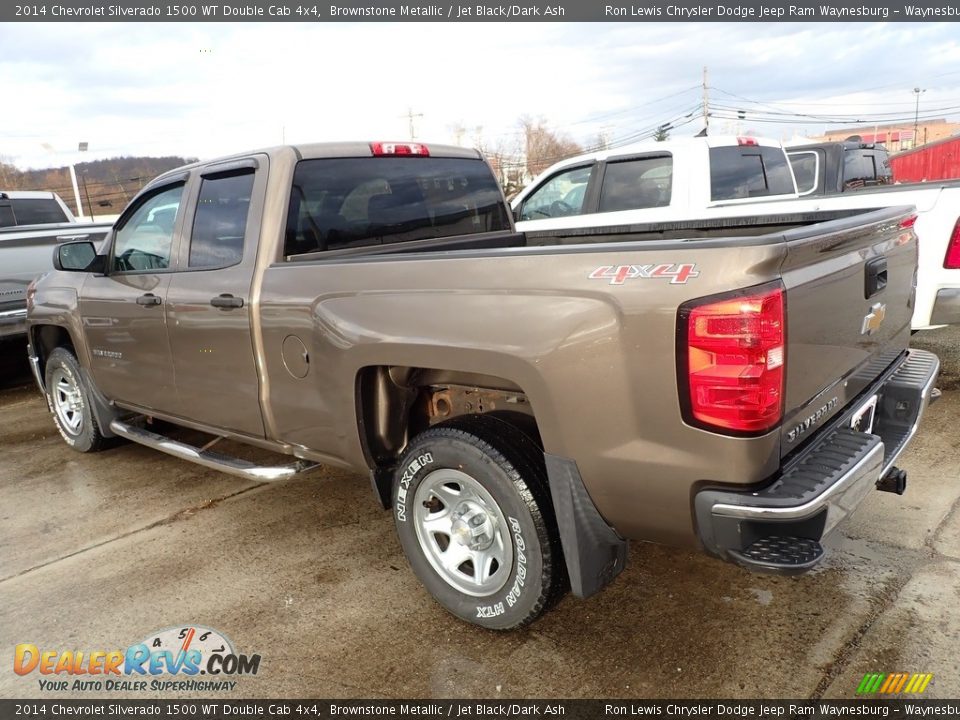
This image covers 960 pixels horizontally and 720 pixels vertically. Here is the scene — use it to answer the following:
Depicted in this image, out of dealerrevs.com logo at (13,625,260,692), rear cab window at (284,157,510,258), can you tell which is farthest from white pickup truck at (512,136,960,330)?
dealerrevs.com logo at (13,625,260,692)

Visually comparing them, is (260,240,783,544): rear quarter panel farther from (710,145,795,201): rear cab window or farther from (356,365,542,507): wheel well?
(710,145,795,201): rear cab window

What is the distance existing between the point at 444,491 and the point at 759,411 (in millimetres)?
1289

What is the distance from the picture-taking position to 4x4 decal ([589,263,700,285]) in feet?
6.72

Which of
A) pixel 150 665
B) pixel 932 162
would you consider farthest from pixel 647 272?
pixel 932 162

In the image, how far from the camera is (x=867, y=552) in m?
3.19

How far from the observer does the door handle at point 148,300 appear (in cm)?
392

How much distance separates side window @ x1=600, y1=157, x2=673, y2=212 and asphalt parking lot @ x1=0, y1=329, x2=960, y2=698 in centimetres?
348

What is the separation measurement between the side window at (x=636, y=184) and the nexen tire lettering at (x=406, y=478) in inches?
191

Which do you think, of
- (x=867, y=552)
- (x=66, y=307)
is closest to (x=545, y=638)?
Answer: (x=867, y=552)

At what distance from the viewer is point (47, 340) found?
5359 millimetres

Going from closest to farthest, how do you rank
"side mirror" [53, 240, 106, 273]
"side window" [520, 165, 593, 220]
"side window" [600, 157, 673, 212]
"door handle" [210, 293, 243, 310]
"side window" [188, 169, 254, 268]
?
"door handle" [210, 293, 243, 310] → "side window" [188, 169, 254, 268] → "side mirror" [53, 240, 106, 273] → "side window" [600, 157, 673, 212] → "side window" [520, 165, 593, 220]

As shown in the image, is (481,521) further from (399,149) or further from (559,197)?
(559,197)

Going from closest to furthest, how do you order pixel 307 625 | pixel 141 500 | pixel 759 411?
pixel 759 411 < pixel 307 625 < pixel 141 500

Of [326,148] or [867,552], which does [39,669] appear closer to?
[326,148]
